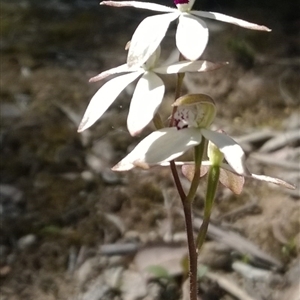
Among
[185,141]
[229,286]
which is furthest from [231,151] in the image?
[229,286]

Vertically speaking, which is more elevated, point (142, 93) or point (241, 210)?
point (142, 93)

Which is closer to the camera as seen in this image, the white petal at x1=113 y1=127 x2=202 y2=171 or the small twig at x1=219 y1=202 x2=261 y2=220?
the white petal at x1=113 y1=127 x2=202 y2=171

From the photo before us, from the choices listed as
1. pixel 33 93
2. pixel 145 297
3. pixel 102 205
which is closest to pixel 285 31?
pixel 33 93

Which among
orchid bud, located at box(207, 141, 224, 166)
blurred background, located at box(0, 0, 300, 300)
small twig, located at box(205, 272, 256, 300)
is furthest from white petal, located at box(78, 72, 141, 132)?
small twig, located at box(205, 272, 256, 300)

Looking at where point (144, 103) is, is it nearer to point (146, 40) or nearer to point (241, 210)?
point (146, 40)

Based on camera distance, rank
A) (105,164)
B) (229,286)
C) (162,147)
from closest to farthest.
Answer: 1. (162,147)
2. (229,286)
3. (105,164)

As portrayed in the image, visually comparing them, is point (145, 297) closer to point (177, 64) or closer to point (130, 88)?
point (177, 64)

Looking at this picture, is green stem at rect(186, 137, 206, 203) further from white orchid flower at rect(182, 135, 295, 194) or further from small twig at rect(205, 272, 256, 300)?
small twig at rect(205, 272, 256, 300)
